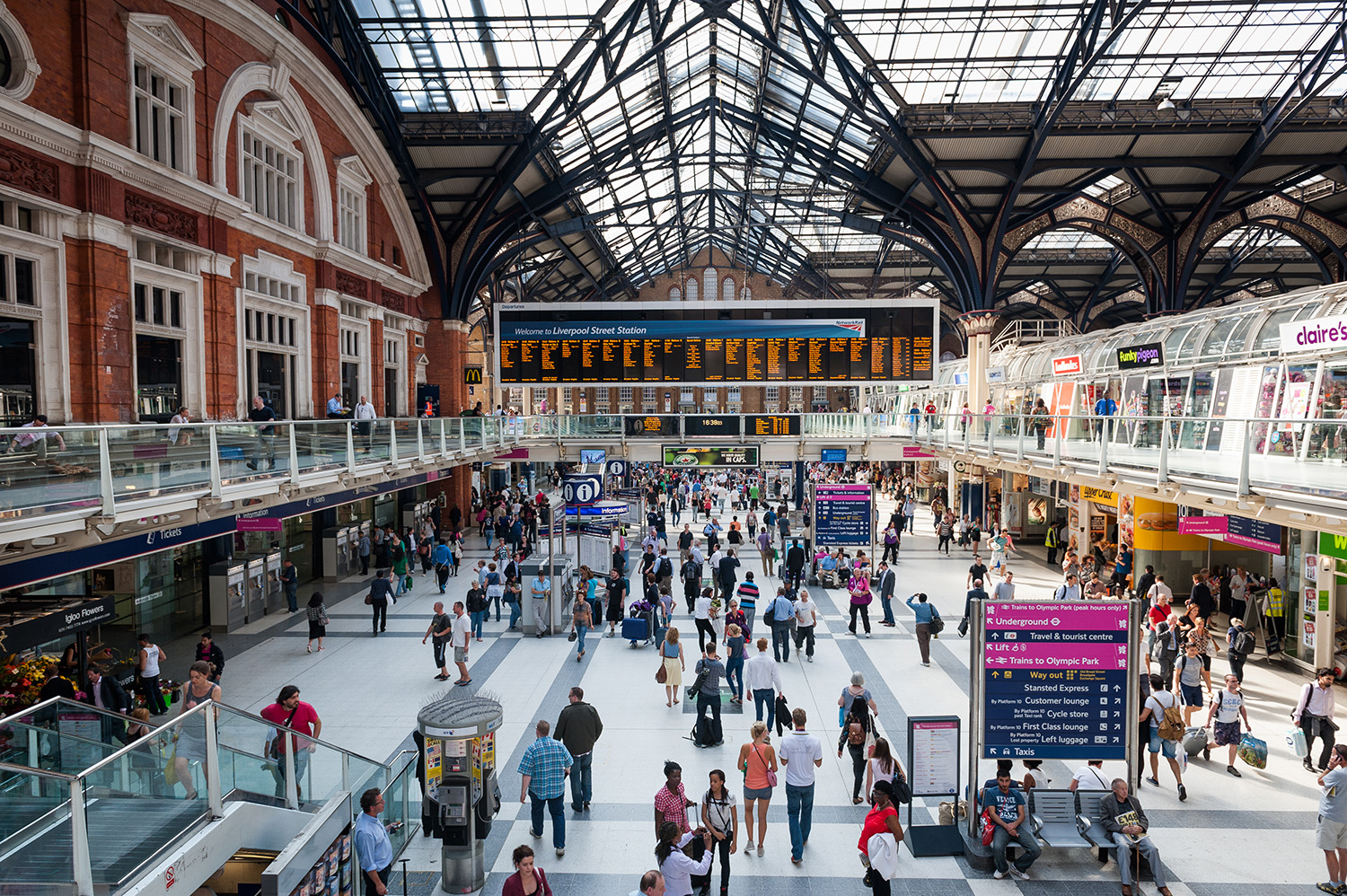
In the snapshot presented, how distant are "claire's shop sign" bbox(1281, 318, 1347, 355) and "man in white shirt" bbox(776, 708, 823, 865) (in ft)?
36.9

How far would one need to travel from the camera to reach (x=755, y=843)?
8086mm

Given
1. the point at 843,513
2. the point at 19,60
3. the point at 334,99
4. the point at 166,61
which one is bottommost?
the point at 843,513

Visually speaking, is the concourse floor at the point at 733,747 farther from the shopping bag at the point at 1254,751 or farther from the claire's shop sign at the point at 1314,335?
the claire's shop sign at the point at 1314,335

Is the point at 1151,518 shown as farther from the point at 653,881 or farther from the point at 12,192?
the point at 12,192

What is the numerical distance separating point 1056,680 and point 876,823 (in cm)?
254

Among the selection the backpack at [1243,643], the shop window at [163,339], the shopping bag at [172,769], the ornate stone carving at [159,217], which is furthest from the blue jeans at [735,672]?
the ornate stone carving at [159,217]

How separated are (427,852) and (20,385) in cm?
1020

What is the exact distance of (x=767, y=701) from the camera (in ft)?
35.4

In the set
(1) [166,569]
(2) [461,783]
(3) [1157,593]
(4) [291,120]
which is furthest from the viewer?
(4) [291,120]

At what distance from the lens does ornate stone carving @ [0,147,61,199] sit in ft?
38.8

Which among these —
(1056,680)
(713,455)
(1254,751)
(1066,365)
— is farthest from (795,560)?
(1066,365)

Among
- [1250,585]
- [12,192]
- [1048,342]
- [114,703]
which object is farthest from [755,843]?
[1048,342]

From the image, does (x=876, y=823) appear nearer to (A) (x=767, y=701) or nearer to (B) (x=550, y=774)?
(B) (x=550, y=774)

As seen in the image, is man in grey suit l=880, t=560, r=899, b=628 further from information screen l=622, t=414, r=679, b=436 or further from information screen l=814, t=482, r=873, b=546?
information screen l=622, t=414, r=679, b=436
